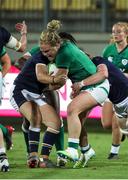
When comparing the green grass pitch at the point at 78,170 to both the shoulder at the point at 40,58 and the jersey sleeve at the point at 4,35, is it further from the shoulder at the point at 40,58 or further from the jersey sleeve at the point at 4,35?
the jersey sleeve at the point at 4,35

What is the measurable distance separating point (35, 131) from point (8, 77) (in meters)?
5.56

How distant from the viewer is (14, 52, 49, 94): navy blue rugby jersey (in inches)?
432

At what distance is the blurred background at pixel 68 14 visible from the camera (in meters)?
19.8

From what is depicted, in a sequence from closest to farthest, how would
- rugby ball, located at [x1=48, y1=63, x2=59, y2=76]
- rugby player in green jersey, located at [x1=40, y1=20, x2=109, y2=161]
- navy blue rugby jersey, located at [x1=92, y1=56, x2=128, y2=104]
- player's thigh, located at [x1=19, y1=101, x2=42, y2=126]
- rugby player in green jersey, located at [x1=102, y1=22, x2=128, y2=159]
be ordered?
rugby player in green jersey, located at [x1=40, y1=20, x2=109, y2=161]
player's thigh, located at [x1=19, y1=101, x2=42, y2=126]
rugby ball, located at [x1=48, y1=63, x2=59, y2=76]
navy blue rugby jersey, located at [x1=92, y1=56, x2=128, y2=104]
rugby player in green jersey, located at [x1=102, y1=22, x2=128, y2=159]

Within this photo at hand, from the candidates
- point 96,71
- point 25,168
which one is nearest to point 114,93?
point 96,71

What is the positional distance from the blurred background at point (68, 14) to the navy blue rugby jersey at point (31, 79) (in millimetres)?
8447

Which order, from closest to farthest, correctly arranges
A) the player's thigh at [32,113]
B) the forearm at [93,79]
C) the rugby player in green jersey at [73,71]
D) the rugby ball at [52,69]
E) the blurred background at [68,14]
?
the rugby player in green jersey at [73,71]
the forearm at [93,79]
the player's thigh at [32,113]
the rugby ball at [52,69]
the blurred background at [68,14]

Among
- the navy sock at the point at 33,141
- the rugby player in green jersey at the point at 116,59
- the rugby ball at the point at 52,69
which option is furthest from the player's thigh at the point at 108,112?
the navy sock at the point at 33,141

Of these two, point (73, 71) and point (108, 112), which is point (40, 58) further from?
point (108, 112)

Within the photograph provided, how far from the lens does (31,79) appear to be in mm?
11023

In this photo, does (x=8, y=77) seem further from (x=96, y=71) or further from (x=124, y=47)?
(x=96, y=71)

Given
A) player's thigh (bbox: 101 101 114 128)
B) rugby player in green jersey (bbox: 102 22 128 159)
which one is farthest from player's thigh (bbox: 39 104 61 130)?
player's thigh (bbox: 101 101 114 128)

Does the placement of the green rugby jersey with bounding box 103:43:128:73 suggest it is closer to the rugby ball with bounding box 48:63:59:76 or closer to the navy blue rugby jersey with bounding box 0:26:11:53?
the rugby ball with bounding box 48:63:59:76

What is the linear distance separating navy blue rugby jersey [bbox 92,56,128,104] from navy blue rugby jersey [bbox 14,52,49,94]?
3.19ft
